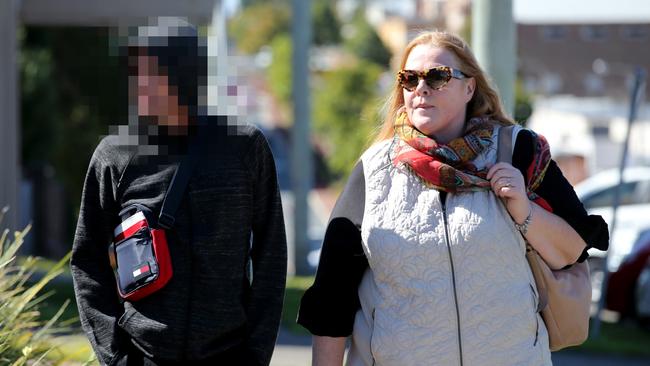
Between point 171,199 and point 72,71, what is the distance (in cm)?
1975

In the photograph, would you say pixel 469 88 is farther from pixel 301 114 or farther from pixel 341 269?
pixel 301 114

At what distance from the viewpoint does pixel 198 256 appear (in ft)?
10.6

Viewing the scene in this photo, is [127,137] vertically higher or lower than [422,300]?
higher

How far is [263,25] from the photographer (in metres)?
81.2

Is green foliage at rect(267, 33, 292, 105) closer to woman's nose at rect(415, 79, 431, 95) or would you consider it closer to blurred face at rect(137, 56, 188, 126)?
woman's nose at rect(415, 79, 431, 95)

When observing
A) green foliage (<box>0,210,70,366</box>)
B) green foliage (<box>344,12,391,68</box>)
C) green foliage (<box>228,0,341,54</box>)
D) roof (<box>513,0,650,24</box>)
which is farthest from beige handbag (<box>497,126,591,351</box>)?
green foliage (<box>228,0,341,54</box>)

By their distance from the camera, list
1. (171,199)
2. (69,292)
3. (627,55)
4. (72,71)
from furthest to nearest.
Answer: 1. (627,55)
2. (72,71)
3. (69,292)
4. (171,199)

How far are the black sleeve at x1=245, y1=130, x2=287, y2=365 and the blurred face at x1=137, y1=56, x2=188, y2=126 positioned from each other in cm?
25

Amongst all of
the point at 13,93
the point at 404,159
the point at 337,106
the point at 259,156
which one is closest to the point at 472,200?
the point at 404,159

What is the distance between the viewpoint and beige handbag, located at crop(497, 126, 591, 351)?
340 centimetres

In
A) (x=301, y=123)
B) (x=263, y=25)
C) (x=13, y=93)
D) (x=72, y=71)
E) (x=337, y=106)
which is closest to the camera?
(x=13, y=93)

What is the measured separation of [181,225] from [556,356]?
696 cm

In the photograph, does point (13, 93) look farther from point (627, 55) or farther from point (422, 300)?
point (627, 55)

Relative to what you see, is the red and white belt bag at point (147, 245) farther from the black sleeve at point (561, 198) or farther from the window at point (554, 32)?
the window at point (554, 32)
